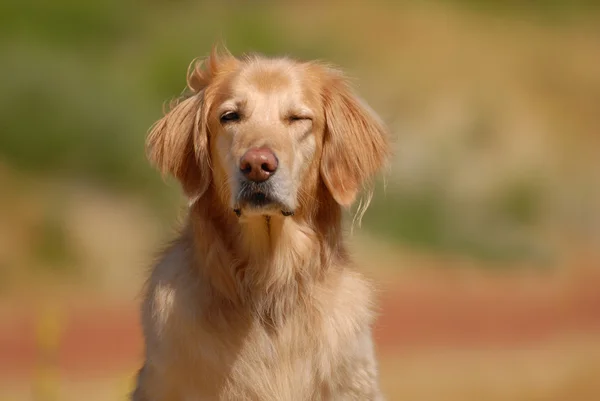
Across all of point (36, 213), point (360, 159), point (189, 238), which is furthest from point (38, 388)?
point (36, 213)

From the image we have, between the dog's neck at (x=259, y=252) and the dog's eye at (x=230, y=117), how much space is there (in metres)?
0.30

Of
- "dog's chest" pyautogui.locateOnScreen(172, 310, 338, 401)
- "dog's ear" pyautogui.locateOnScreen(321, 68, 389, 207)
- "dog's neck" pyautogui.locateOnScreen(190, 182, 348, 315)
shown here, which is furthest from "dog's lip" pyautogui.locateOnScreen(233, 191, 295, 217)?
"dog's chest" pyautogui.locateOnScreen(172, 310, 338, 401)

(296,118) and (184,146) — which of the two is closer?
(296,118)

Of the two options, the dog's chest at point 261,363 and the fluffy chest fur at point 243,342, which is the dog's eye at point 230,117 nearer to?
the fluffy chest fur at point 243,342

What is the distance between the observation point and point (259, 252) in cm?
454

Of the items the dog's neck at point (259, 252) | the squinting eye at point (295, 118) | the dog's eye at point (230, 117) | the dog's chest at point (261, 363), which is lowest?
the dog's chest at point (261, 363)

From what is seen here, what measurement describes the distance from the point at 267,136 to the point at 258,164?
163 mm

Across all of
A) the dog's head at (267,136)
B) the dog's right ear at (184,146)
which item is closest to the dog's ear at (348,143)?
the dog's head at (267,136)

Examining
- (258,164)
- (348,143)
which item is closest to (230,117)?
(258,164)

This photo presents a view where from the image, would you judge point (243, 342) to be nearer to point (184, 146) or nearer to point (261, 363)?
point (261, 363)

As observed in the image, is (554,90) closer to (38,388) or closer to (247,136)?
(38,388)

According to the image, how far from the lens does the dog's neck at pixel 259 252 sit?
4.49m

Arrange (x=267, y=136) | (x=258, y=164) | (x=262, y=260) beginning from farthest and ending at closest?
(x=262, y=260), (x=267, y=136), (x=258, y=164)

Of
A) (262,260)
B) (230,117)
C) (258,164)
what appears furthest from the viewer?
(262,260)
